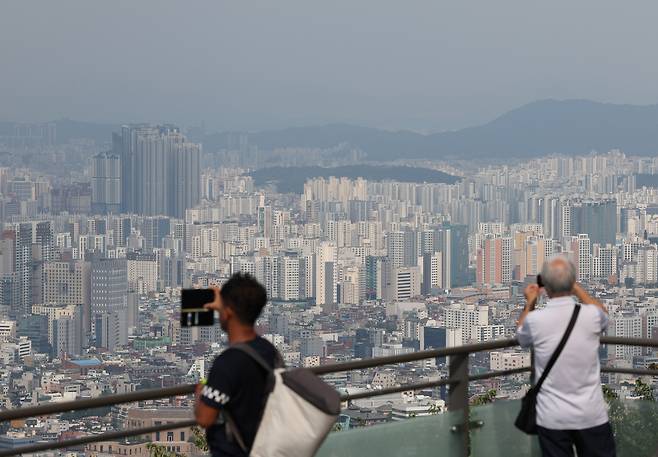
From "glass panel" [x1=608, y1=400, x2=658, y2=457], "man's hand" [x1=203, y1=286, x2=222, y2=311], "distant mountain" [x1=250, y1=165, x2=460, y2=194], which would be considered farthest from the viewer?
"distant mountain" [x1=250, y1=165, x2=460, y2=194]

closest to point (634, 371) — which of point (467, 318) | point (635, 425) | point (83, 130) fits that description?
point (635, 425)

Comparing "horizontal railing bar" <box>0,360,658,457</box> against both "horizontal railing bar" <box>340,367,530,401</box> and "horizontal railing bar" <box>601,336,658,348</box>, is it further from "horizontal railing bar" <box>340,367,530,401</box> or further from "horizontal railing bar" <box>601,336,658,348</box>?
"horizontal railing bar" <box>601,336,658,348</box>

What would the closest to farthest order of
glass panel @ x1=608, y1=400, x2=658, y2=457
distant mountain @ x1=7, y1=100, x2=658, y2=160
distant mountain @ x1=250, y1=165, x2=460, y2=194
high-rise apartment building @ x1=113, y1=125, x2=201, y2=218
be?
glass panel @ x1=608, y1=400, x2=658, y2=457, high-rise apartment building @ x1=113, y1=125, x2=201, y2=218, distant mountain @ x1=250, y1=165, x2=460, y2=194, distant mountain @ x1=7, y1=100, x2=658, y2=160

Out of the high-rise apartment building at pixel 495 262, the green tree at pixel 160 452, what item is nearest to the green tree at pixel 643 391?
the green tree at pixel 160 452

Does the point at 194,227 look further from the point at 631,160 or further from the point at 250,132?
the point at 631,160

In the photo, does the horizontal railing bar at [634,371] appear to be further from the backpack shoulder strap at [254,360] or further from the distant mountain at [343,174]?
the distant mountain at [343,174]

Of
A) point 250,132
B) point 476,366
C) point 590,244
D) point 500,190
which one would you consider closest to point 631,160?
point 500,190

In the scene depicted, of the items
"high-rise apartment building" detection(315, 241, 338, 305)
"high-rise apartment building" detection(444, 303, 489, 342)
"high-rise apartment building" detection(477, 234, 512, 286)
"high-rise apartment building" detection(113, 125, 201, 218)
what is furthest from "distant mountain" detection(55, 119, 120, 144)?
"high-rise apartment building" detection(444, 303, 489, 342)
